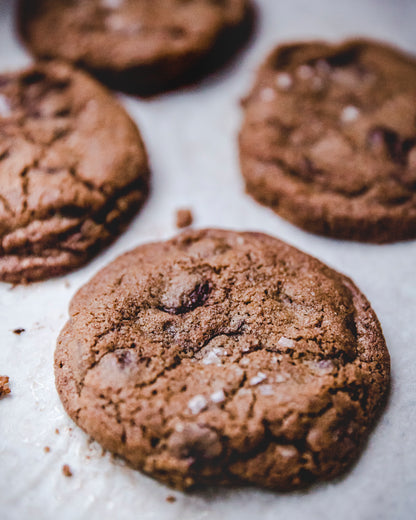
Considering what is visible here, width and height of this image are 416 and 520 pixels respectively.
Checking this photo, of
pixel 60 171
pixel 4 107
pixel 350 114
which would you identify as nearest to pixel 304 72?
pixel 350 114

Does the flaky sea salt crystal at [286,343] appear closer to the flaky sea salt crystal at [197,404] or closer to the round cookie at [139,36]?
the flaky sea salt crystal at [197,404]

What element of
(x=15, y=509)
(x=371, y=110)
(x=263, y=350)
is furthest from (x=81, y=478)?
(x=371, y=110)

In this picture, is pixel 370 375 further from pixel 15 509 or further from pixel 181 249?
pixel 15 509

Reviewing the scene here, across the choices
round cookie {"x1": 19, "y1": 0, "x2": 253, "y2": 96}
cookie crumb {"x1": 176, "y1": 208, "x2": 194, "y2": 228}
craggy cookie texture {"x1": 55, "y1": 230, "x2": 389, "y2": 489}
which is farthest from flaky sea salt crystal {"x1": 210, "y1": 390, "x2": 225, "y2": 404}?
round cookie {"x1": 19, "y1": 0, "x2": 253, "y2": 96}

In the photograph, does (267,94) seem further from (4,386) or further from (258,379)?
(4,386)

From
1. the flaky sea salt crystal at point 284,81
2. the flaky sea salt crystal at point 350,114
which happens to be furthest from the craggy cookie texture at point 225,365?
the flaky sea salt crystal at point 284,81

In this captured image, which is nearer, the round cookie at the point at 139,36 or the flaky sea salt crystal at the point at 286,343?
the flaky sea salt crystal at the point at 286,343

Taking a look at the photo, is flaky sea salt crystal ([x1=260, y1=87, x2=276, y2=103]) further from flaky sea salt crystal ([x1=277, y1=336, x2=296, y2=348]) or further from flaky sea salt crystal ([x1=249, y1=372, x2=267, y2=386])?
flaky sea salt crystal ([x1=249, y1=372, x2=267, y2=386])
